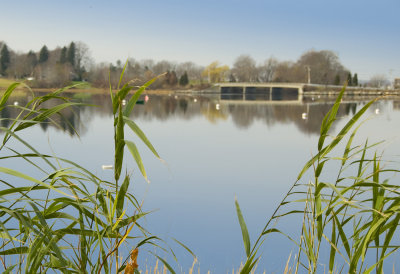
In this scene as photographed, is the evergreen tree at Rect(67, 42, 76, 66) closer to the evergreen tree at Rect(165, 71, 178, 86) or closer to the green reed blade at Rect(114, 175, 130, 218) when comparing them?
the evergreen tree at Rect(165, 71, 178, 86)

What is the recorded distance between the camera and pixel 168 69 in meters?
64.0

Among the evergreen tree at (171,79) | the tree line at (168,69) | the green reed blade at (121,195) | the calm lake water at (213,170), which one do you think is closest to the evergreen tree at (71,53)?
the tree line at (168,69)

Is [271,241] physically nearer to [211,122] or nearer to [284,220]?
[284,220]

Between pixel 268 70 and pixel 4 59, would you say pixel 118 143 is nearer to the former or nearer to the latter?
pixel 4 59

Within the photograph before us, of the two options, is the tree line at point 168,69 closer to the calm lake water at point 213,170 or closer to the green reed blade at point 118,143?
the calm lake water at point 213,170

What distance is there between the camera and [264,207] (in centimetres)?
955

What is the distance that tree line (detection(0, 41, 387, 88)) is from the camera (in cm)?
5722

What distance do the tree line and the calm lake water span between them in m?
25.6

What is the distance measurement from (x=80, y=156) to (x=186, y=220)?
6.98m

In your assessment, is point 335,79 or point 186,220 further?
point 335,79

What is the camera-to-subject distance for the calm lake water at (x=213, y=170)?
7.70 meters

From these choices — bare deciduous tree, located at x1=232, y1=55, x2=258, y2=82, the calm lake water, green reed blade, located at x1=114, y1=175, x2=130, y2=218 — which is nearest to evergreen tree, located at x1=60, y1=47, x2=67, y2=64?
bare deciduous tree, located at x1=232, y1=55, x2=258, y2=82

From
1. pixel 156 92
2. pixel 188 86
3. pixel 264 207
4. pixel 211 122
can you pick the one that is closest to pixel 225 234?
pixel 264 207

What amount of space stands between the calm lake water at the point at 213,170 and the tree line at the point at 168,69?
25.6 meters
